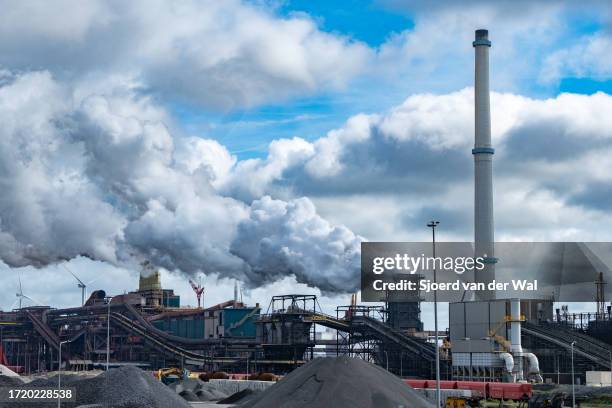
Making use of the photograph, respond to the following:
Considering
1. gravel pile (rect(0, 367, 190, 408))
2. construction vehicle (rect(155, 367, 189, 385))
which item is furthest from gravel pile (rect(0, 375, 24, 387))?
gravel pile (rect(0, 367, 190, 408))

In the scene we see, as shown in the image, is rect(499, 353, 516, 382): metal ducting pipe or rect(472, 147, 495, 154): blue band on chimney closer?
rect(499, 353, 516, 382): metal ducting pipe

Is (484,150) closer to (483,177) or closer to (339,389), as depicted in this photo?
(483,177)

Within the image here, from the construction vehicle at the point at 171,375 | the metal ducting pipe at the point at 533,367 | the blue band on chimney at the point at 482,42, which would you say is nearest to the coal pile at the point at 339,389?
the metal ducting pipe at the point at 533,367

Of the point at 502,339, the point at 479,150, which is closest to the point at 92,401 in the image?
the point at 502,339

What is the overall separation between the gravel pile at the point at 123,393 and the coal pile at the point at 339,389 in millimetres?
7079

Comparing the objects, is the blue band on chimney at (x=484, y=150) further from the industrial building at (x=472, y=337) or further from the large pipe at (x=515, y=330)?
the large pipe at (x=515, y=330)

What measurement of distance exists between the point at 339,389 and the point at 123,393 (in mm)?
17815

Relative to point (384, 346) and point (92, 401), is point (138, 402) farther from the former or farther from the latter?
point (384, 346)

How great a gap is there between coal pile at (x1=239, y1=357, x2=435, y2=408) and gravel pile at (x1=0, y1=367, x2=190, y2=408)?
7.08 metres

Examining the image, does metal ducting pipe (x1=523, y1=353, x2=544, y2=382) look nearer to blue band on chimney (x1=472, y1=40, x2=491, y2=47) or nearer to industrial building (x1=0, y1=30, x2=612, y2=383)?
industrial building (x1=0, y1=30, x2=612, y2=383)

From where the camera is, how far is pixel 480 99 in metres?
164

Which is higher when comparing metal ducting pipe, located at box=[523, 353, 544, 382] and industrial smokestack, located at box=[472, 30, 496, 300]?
industrial smokestack, located at box=[472, 30, 496, 300]

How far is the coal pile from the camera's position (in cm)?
6175

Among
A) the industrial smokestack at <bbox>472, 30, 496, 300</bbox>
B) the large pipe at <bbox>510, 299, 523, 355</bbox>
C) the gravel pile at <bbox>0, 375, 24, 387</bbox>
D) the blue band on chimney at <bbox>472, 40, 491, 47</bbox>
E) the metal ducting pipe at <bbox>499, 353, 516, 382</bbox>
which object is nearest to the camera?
the gravel pile at <bbox>0, 375, 24, 387</bbox>
